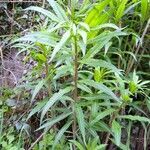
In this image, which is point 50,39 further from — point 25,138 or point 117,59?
point 25,138

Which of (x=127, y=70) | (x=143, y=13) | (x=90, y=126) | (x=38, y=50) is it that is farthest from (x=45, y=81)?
(x=143, y=13)

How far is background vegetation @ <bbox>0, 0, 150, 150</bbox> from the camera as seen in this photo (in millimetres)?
1712

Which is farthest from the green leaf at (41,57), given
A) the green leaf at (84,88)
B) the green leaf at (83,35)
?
the green leaf at (83,35)

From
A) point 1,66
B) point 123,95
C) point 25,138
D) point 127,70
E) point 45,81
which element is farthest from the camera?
point 1,66

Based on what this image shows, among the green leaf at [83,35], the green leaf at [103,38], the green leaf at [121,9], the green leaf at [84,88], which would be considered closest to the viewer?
the green leaf at [83,35]

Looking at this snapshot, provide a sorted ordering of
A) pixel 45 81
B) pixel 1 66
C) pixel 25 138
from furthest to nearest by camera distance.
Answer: pixel 1 66, pixel 25 138, pixel 45 81

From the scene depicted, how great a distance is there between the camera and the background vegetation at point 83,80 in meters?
1.71

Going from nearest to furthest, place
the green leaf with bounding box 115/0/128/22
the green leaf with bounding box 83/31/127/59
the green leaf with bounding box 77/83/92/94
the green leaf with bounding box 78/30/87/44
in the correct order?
the green leaf with bounding box 78/30/87/44, the green leaf with bounding box 83/31/127/59, the green leaf with bounding box 77/83/92/94, the green leaf with bounding box 115/0/128/22

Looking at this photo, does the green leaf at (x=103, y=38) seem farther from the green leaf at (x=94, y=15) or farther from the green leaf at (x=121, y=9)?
the green leaf at (x=121, y=9)

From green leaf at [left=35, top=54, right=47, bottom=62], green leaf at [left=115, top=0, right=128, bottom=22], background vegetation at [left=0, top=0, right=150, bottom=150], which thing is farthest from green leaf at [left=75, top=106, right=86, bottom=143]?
green leaf at [left=115, top=0, right=128, bottom=22]

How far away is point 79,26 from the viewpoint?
65.1 inches

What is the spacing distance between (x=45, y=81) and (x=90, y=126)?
0.36m

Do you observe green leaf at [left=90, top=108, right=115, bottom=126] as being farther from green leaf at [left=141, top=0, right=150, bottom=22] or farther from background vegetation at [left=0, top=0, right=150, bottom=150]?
green leaf at [left=141, top=0, right=150, bottom=22]

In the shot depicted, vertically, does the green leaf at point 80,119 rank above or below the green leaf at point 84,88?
below
